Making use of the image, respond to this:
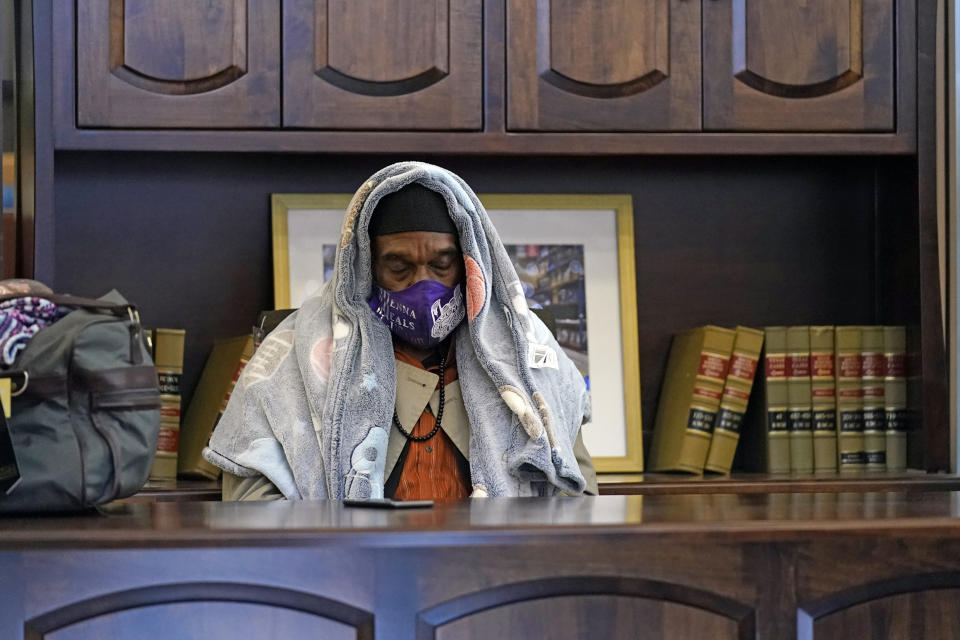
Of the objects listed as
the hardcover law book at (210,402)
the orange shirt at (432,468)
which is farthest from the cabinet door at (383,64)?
the orange shirt at (432,468)

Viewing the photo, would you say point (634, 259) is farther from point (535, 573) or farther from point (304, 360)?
point (535, 573)

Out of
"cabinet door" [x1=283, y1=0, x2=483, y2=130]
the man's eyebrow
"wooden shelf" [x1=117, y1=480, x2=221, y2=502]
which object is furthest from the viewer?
"cabinet door" [x1=283, y1=0, x2=483, y2=130]

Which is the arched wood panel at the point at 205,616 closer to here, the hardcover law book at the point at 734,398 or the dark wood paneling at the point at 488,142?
the dark wood paneling at the point at 488,142

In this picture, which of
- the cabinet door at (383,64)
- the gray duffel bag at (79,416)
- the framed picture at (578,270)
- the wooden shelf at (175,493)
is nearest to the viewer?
the gray duffel bag at (79,416)

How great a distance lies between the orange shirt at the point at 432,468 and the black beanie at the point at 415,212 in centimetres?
32

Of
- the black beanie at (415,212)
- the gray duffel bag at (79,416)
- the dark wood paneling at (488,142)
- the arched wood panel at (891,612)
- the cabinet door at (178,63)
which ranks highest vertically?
the cabinet door at (178,63)

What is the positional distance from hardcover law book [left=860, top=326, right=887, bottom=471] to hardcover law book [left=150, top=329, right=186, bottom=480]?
1.45 m

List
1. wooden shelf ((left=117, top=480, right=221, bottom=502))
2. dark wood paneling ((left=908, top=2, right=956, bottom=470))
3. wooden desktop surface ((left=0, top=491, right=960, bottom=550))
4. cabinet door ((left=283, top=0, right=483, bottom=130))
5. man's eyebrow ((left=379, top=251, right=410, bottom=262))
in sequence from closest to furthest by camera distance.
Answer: wooden desktop surface ((left=0, top=491, right=960, bottom=550)), man's eyebrow ((left=379, top=251, right=410, bottom=262)), wooden shelf ((left=117, top=480, right=221, bottom=502)), cabinet door ((left=283, top=0, right=483, bottom=130)), dark wood paneling ((left=908, top=2, right=956, bottom=470))

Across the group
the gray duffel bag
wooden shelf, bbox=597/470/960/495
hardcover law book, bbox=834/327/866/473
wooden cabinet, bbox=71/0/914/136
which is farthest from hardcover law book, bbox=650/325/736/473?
the gray duffel bag

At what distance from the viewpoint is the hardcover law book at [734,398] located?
252 centimetres

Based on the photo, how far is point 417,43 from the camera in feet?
7.67

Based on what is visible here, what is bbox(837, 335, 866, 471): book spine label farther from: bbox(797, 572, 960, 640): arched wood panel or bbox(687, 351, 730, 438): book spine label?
bbox(797, 572, 960, 640): arched wood panel

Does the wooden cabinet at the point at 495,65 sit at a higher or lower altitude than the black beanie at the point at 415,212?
higher

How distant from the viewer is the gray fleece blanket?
1.95 metres
